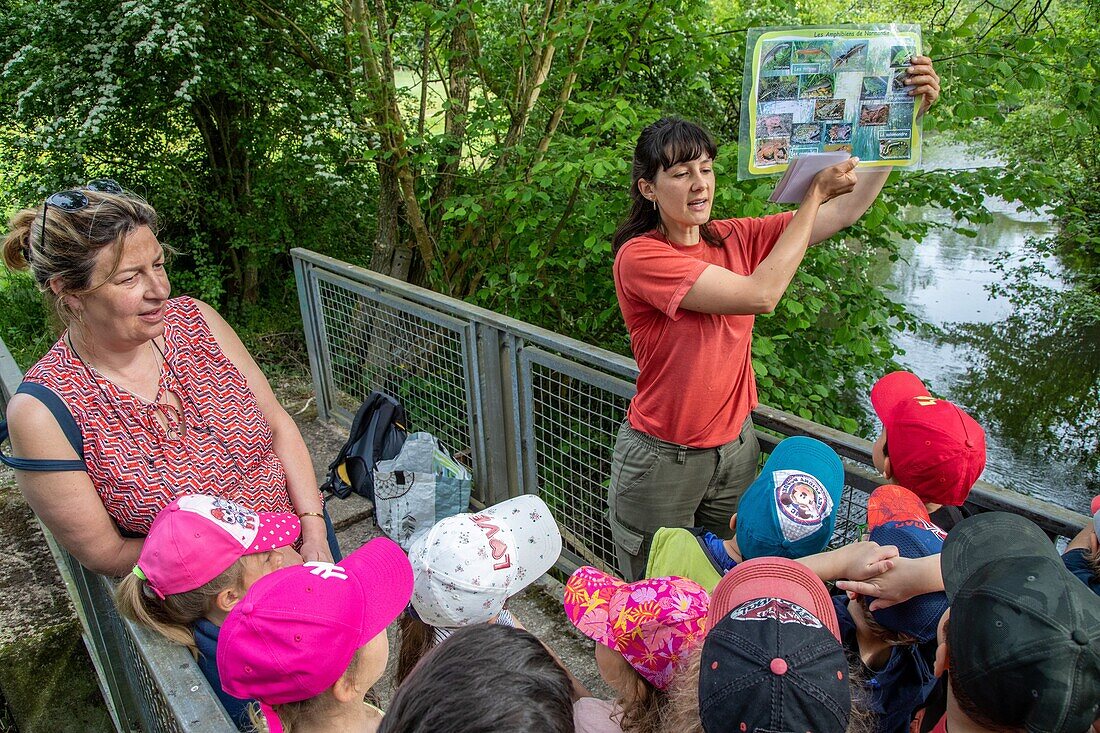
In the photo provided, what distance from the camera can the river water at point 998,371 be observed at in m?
6.49

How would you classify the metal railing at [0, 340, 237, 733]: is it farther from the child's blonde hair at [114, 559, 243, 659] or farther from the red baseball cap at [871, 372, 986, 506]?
the red baseball cap at [871, 372, 986, 506]

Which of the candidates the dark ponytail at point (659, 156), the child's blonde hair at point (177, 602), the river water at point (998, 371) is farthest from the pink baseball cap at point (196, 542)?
the river water at point (998, 371)

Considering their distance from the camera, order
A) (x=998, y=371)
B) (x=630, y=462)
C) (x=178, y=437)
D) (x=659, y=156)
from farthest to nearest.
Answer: (x=998, y=371)
(x=630, y=462)
(x=659, y=156)
(x=178, y=437)

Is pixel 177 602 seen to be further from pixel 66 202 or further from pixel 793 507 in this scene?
pixel 793 507

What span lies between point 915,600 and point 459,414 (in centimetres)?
233

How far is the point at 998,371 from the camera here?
7977 mm

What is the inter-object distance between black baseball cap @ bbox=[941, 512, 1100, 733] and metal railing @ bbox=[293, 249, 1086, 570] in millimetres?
606

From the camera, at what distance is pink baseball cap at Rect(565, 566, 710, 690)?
1.52m

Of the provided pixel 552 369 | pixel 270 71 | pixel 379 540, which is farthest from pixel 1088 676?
pixel 270 71

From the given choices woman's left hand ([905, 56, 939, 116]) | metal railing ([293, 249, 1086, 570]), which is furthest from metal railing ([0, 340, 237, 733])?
woman's left hand ([905, 56, 939, 116])

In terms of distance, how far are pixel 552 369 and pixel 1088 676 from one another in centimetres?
193

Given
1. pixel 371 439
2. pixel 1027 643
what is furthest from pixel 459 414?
pixel 1027 643

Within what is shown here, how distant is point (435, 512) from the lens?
3.23 m

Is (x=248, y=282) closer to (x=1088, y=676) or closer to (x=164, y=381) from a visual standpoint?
(x=164, y=381)
